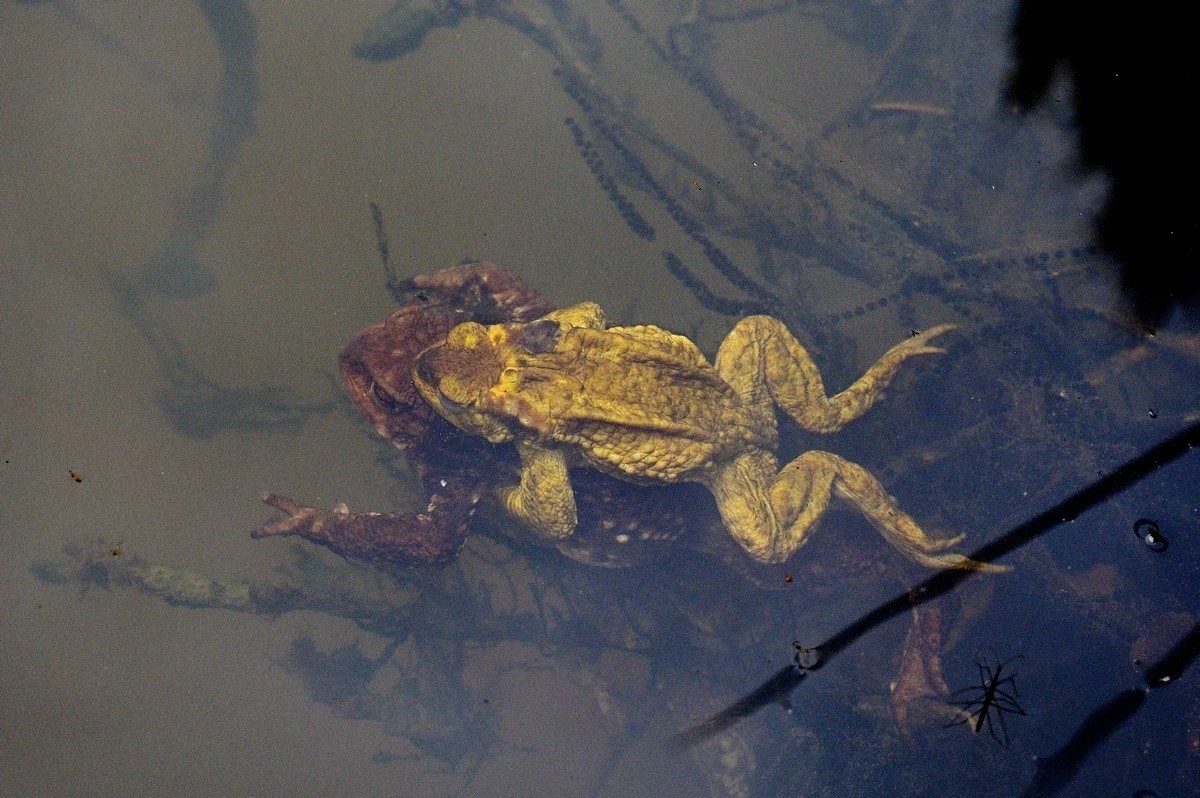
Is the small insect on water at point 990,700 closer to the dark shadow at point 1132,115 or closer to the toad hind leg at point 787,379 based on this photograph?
the toad hind leg at point 787,379

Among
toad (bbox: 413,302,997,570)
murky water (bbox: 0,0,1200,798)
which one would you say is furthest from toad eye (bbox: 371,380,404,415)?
murky water (bbox: 0,0,1200,798)

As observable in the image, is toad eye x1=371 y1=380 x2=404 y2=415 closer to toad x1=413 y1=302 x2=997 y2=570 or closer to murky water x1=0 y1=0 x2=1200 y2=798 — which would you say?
toad x1=413 y1=302 x2=997 y2=570

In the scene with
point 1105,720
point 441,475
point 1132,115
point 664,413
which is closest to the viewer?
point 664,413

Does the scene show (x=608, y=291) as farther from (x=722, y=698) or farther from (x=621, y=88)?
(x=722, y=698)

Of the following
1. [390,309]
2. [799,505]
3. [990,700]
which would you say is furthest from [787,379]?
[390,309]

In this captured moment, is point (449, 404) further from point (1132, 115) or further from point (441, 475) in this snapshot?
point (1132, 115)

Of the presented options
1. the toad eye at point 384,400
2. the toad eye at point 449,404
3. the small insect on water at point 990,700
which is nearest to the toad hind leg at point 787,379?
the toad eye at point 449,404

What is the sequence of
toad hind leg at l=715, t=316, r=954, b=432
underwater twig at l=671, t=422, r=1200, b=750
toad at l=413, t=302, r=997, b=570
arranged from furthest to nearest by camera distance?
toad hind leg at l=715, t=316, r=954, b=432 < underwater twig at l=671, t=422, r=1200, b=750 < toad at l=413, t=302, r=997, b=570
